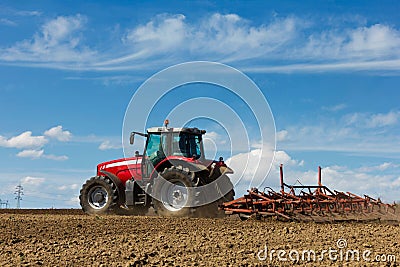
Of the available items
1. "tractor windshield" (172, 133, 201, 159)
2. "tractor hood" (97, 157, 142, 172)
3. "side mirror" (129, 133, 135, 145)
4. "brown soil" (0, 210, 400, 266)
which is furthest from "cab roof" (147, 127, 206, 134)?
"brown soil" (0, 210, 400, 266)

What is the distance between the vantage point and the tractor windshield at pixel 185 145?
14297mm

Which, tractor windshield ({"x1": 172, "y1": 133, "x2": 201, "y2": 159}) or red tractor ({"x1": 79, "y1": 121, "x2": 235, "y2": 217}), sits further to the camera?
tractor windshield ({"x1": 172, "y1": 133, "x2": 201, "y2": 159})

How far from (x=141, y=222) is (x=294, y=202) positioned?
3.78 meters

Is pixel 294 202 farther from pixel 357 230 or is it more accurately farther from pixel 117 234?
pixel 117 234

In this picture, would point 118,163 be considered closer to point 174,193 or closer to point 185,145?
point 185,145

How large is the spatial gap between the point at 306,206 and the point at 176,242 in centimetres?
601

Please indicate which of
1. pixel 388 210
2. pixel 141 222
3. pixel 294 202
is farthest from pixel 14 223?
pixel 388 210

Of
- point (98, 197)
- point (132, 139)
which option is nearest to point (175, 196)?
point (132, 139)

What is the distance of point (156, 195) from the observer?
45.7ft

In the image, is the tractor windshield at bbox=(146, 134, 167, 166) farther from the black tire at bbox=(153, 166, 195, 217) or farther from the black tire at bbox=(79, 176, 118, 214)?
the black tire at bbox=(79, 176, 118, 214)

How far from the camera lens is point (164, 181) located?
13.8 m

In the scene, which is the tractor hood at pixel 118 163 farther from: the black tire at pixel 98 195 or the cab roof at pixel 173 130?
the cab roof at pixel 173 130

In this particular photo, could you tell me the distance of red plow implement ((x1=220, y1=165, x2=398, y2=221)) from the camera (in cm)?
1335

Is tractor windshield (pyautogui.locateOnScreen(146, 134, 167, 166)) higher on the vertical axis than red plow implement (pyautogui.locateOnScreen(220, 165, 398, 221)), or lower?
higher
